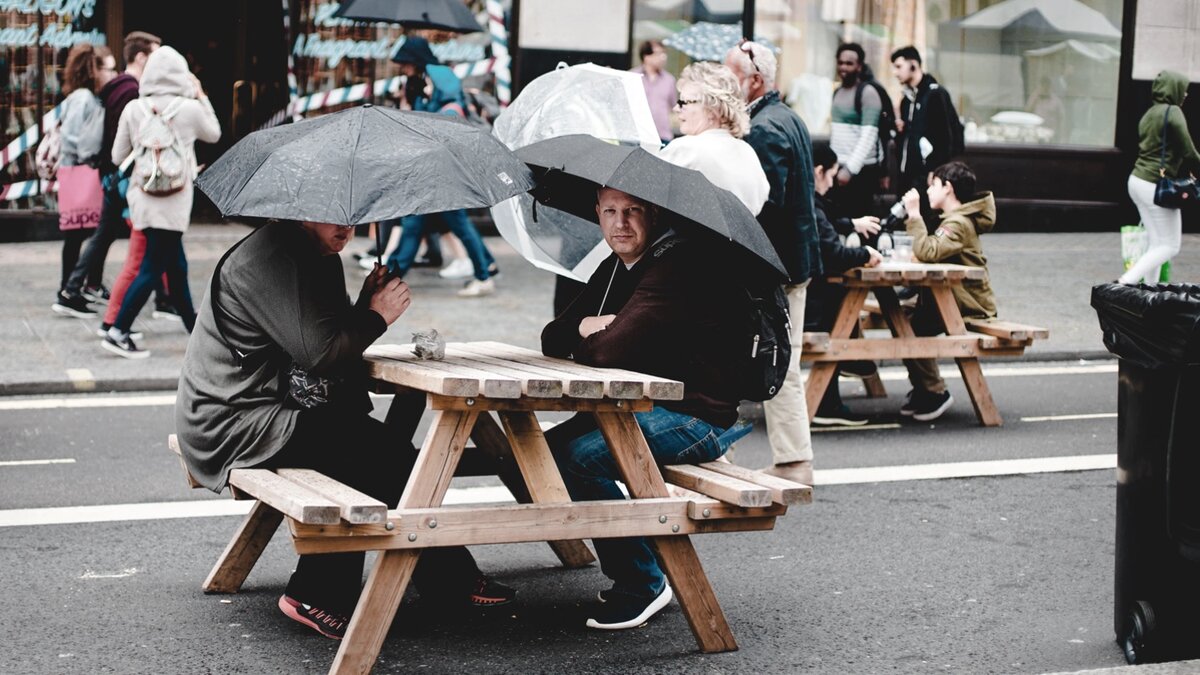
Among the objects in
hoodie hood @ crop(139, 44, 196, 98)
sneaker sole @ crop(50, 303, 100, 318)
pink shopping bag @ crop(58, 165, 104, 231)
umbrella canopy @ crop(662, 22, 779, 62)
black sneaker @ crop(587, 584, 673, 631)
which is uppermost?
umbrella canopy @ crop(662, 22, 779, 62)

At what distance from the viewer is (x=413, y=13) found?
12797 millimetres

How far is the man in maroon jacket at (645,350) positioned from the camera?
5.09m

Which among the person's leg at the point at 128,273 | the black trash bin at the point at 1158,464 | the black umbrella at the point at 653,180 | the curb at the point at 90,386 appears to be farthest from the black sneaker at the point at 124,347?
the black trash bin at the point at 1158,464

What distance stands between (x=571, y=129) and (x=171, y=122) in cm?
432

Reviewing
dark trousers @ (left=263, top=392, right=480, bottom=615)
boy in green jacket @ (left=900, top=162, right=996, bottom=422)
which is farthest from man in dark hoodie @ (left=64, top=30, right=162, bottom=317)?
dark trousers @ (left=263, top=392, right=480, bottom=615)

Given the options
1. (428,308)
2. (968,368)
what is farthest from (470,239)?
(968,368)

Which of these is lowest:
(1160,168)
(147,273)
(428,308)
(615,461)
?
(428,308)

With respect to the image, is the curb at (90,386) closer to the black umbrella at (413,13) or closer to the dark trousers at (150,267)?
the dark trousers at (150,267)

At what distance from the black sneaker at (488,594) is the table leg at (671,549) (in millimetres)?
752

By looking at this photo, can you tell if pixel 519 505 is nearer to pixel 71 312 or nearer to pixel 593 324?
pixel 593 324

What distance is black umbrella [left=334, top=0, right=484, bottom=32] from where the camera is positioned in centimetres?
1268

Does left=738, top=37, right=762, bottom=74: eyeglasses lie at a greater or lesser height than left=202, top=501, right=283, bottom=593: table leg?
greater

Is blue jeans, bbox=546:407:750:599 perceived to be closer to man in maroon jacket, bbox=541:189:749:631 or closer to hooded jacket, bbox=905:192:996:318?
man in maroon jacket, bbox=541:189:749:631

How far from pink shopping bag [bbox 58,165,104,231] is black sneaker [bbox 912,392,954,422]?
5.85 meters
